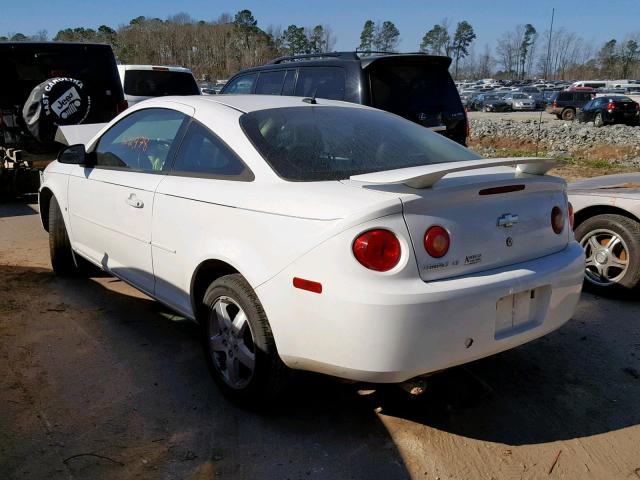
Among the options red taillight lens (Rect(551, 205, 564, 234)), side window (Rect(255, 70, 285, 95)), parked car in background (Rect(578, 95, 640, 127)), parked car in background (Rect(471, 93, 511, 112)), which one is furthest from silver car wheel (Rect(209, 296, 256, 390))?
parked car in background (Rect(471, 93, 511, 112))

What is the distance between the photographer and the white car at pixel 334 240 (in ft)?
8.05

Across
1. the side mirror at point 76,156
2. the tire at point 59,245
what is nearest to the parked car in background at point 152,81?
the tire at point 59,245

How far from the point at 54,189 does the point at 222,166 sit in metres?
2.40

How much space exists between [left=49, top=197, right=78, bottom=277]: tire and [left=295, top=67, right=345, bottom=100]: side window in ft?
10.2

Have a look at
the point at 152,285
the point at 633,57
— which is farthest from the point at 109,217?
the point at 633,57

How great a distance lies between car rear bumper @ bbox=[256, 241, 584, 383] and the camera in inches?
95.0

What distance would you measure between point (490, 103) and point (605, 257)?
152ft

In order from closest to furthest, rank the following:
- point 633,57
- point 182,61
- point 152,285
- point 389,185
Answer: point 389,185 → point 152,285 → point 182,61 → point 633,57

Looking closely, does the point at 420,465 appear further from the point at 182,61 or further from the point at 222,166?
the point at 182,61

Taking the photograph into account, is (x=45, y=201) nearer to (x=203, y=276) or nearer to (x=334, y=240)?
(x=203, y=276)

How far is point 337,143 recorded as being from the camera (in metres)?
3.25

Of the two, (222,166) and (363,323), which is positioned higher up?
(222,166)

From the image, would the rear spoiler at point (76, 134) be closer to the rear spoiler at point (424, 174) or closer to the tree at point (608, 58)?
the rear spoiler at point (424, 174)

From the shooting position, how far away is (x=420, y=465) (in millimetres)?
2660
